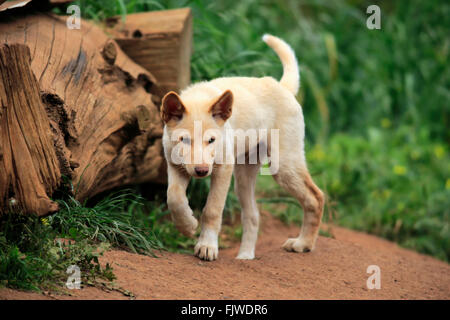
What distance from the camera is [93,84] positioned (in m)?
4.34

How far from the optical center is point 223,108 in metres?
3.88

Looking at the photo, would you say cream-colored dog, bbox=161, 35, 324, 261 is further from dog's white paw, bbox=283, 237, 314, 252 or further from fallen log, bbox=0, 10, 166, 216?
fallen log, bbox=0, 10, 166, 216

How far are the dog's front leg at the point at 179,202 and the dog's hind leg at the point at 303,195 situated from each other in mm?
981

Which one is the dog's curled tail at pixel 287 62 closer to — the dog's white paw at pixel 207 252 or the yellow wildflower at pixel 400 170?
the dog's white paw at pixel 207 252

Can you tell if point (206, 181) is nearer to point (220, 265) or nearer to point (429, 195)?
point (220, 265)

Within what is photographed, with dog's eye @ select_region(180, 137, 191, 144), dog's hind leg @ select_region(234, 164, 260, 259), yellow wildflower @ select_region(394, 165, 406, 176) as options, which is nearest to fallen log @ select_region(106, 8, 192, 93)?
dog's hind leg @ select_region(234, 164, 260, 259)

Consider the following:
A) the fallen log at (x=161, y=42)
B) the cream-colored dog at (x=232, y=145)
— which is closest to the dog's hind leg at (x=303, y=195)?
the cream-colored dog at (x=232, y=145)

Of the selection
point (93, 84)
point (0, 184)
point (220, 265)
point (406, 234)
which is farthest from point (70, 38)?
point (406, 234)

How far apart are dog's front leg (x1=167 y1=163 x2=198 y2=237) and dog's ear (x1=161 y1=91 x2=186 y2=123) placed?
379 millimetres

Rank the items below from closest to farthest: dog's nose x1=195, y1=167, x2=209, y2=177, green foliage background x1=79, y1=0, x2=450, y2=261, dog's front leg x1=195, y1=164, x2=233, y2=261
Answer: dog's nose x1=195, y1=167, x2=209, y2=177 < dog's front leg x1=195, y1=164, x2=233, y2=261 < green foliage background x1=79, y1=0, x2=450, y2=261

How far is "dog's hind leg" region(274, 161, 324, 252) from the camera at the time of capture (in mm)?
4539

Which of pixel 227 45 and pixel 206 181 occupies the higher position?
pixel 227 45

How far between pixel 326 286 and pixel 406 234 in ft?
10.1

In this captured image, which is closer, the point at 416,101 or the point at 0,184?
the point at 0,184
